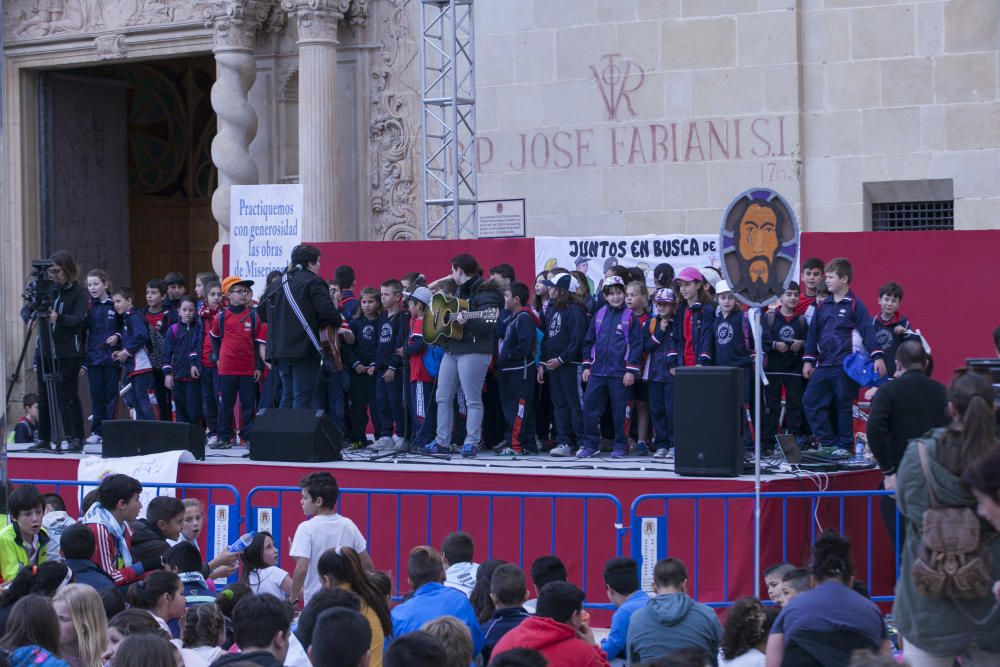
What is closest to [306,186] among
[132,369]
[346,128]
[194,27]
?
[346,128]

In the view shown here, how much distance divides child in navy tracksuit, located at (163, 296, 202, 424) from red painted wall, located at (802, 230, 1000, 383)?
7.08 meters

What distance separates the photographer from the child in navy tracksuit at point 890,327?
1366 centimetres

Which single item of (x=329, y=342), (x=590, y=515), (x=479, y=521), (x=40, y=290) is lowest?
(x=479, y=521)

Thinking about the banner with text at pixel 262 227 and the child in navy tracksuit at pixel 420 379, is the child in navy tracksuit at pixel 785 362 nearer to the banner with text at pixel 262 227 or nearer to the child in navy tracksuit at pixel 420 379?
→ the child in navy tracksuit at pixel 420 379

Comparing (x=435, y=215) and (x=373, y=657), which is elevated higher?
(x=435, y=215)

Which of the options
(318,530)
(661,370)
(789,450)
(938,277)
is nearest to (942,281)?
(938,277)

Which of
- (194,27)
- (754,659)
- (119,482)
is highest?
(194,27)

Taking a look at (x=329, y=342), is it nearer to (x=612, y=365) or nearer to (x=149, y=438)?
(x=149, y=438)

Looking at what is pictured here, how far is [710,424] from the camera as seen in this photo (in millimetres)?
11922

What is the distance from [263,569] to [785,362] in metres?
6.38

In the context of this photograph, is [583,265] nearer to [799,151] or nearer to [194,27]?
[799,151]

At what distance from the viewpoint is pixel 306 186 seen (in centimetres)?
2177

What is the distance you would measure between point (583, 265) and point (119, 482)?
28.7 feet

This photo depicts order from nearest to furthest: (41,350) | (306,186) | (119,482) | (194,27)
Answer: (119,482) < (41,350) < (306,186) < (194,27)
